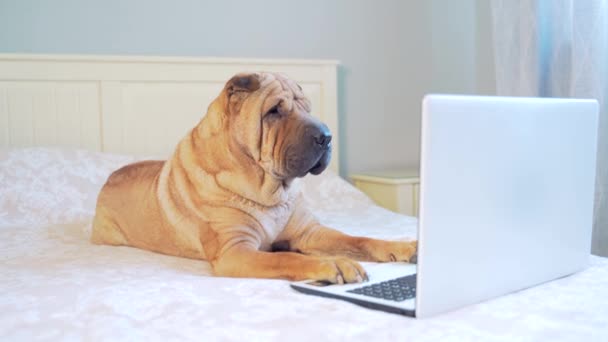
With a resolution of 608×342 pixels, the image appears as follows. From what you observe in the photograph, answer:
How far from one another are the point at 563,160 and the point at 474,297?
0.33m

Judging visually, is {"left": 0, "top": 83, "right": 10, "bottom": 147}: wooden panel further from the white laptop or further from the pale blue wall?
the white laptop

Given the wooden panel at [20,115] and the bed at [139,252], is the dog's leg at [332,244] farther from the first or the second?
the wooden panel at [20,115]

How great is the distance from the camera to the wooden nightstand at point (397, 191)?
8.80ft

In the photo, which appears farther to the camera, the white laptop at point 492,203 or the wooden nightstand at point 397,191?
the wooden nightstand at point 397,191

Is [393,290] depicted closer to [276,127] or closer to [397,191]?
[276,127]

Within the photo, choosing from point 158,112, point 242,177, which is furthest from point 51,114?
point 242,177

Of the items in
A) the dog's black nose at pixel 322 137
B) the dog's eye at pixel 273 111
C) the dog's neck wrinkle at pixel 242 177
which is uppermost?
the dog's eye at pixel 273 111

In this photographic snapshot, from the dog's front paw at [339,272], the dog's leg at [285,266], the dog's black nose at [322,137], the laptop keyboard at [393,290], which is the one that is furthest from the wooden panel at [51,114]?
the laptop keyboard at [393,290]

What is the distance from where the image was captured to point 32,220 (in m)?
2.07

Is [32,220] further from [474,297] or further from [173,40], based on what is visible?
[474,297]

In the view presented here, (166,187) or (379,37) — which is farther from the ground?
(379,37)

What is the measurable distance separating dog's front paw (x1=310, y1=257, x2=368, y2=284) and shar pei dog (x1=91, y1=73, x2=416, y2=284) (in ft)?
0.07

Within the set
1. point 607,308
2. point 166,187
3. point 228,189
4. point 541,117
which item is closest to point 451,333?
point 607,308

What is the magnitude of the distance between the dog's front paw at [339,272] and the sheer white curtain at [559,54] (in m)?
1.39
